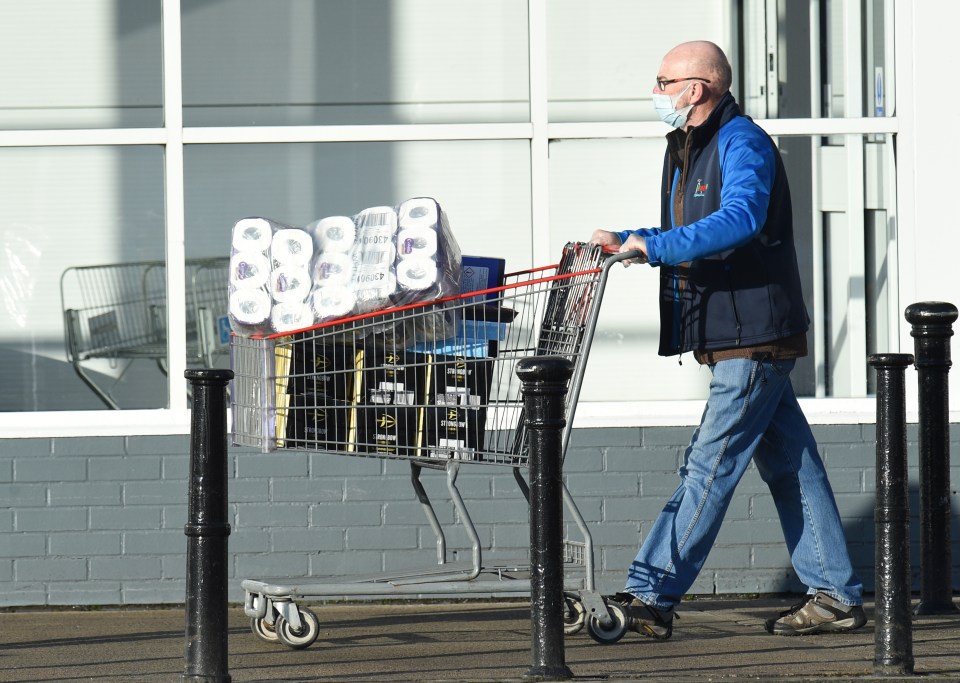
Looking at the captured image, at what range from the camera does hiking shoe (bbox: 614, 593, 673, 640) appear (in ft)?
16.4

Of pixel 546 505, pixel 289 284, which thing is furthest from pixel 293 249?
pixel 546 505

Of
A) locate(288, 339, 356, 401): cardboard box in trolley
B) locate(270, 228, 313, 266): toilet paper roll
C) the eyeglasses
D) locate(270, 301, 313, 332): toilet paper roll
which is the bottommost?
locate(288, 339, 356, 401): cardboard box in trolley

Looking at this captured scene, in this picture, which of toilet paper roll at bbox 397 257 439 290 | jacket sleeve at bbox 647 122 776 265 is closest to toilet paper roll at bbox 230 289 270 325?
toilet paper roll at bbox 397 257 439 290

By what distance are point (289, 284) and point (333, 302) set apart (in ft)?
0.59

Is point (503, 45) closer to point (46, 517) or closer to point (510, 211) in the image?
point (510, 211)

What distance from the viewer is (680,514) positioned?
4.98 m

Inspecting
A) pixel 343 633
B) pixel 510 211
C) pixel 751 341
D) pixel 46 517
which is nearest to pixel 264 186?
pixel 510 211

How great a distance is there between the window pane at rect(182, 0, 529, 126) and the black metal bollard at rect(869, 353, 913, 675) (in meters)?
2.68

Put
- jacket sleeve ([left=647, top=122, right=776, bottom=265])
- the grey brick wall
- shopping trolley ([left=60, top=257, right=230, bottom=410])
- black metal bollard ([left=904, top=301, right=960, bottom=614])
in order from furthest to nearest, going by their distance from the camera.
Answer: shopping trolley ([left=60, top=257, right=230, bottom=410])
the grey brick wall
black metal bollard ([left=904, top=301, right=960, bottom=614])
jacket sleeve ([left=647, top=122, right=776, bottom=265])

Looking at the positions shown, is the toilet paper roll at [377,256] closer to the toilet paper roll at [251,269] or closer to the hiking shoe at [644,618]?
the toilet paper roll at [251,269]

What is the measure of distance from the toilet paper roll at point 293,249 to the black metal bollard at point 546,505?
1004 mm

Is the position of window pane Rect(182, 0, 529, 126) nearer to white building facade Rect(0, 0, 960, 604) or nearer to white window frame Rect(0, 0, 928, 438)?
white building facade Rect(0, 0, 960, 604)

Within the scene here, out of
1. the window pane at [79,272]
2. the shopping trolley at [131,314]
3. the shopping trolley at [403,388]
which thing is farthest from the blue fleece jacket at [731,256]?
the window pane at [79,272]

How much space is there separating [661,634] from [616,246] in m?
1.37
